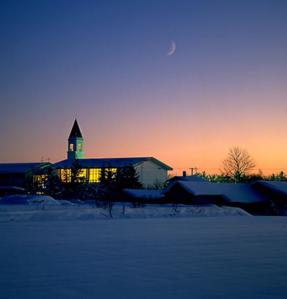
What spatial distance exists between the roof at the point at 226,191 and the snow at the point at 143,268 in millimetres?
31040

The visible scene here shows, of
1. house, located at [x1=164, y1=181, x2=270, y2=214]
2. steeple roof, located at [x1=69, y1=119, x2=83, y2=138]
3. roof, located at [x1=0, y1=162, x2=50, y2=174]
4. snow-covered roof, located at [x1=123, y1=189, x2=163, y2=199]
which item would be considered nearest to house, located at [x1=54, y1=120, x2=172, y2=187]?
roof, located at [x1=0, y1=162, x2=50, y2=174]

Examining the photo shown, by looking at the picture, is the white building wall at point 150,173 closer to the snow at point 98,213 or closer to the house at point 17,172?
the house at point 17,172

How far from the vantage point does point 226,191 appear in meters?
46.9

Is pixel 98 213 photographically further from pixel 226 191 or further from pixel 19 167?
pixel 19 167

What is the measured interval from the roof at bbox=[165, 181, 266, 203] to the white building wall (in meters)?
32.6

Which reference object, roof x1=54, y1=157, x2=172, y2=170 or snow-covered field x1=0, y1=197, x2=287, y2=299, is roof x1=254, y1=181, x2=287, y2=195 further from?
roof x1=54, y1=157, x2=172, y2=170

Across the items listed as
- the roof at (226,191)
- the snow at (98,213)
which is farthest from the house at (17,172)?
the roof at (226,191)

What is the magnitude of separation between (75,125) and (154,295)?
9877 cm

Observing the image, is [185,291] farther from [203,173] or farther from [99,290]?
[203,173]

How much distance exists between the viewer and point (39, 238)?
15.7 m

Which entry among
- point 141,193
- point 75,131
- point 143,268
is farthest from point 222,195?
point 75,131

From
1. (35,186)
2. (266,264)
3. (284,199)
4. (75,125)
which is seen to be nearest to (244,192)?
(284,199)

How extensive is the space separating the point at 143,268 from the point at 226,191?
127 feet

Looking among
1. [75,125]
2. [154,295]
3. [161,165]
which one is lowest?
[154,295]
